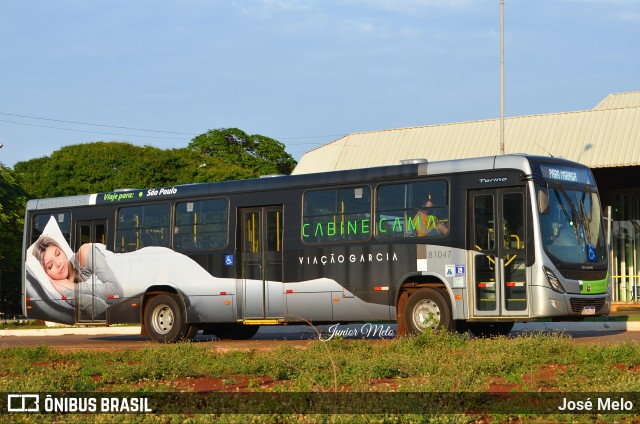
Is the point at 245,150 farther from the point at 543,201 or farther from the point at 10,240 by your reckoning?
the point at 543,201

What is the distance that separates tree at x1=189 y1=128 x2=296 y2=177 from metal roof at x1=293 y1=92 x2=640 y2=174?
37.9 m

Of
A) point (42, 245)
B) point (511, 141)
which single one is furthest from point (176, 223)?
point (511, 141)

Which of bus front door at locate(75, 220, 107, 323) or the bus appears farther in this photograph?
bus front door at locate(75, 220, 107, 323)

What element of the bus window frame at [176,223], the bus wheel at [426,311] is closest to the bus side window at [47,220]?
the bus window frame at [176,223]

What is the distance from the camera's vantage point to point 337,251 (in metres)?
20.4

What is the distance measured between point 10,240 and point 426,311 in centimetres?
3463

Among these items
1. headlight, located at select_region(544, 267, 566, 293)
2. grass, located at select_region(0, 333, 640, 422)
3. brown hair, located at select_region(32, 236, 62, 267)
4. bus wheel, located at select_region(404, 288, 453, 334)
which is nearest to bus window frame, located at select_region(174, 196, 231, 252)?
brown hair, located at select_region(32, 236, 62, 267)

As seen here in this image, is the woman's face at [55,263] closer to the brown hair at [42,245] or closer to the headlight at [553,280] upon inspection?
the brown hair at [42,245]

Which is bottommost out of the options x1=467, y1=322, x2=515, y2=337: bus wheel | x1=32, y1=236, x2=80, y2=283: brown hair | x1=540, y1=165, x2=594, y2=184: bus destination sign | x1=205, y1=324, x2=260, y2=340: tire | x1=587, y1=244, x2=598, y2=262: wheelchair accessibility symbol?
x1=205, y1=324, x2=260, y2=340: tire

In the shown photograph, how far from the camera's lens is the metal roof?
38.0 meters

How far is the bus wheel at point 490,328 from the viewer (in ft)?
68.9

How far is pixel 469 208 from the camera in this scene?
18.7m

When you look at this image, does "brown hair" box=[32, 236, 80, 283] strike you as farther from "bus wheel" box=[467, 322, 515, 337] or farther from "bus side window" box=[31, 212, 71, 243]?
"bus wheel" box=[467, 322, 515, 337]

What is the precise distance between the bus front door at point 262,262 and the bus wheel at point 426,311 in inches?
116
